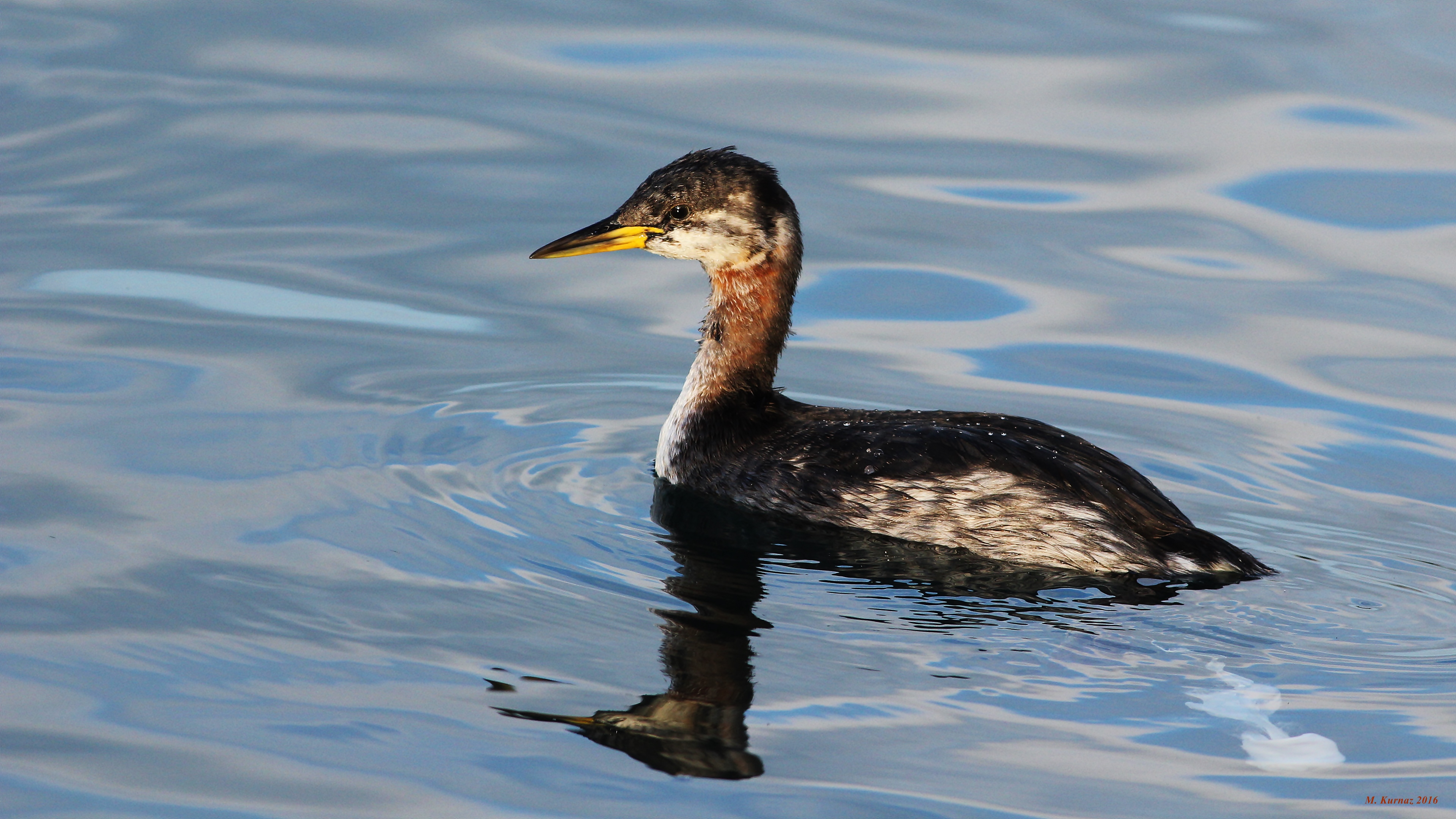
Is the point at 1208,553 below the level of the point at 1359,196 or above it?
below

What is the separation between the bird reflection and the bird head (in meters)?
1.18

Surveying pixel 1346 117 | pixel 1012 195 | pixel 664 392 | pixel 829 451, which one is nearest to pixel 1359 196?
pixel 1346 117

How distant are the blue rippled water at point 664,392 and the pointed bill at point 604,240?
36.0 inches

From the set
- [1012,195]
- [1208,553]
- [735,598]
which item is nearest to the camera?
[735,598]

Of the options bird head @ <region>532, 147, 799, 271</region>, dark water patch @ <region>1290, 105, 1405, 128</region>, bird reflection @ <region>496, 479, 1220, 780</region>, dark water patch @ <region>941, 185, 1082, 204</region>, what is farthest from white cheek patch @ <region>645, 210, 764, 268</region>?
dark water patch @ <region>1290, 105, 1405, 128</region>

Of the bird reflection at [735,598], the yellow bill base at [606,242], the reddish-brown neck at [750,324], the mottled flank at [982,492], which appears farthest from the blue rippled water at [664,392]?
the yellow bill base at [606,242]

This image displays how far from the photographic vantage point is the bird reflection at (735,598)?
215 inches

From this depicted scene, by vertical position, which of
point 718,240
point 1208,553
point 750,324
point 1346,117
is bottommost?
point 1208,553

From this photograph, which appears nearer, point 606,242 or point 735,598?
point 735,598

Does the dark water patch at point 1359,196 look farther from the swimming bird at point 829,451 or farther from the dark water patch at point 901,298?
the swimming bird at point 829,451

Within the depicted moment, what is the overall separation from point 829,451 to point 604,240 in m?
1.66

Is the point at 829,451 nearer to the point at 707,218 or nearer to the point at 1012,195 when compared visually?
the point at 707,218

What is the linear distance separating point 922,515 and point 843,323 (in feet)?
10.8

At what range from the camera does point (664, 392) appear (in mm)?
9266
